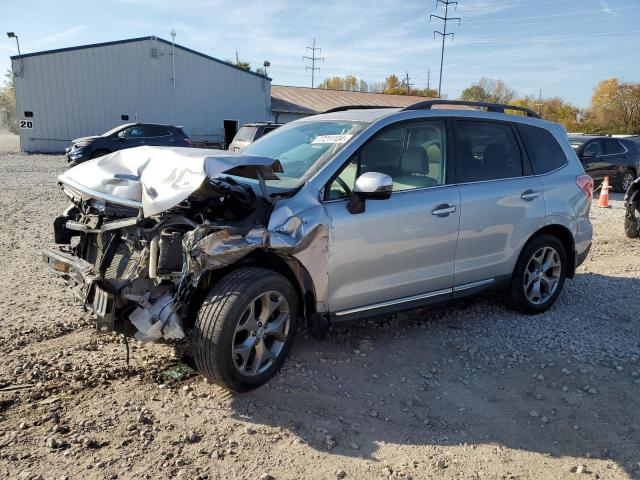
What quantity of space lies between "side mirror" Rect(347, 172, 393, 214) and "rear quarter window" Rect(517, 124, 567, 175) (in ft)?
6.78

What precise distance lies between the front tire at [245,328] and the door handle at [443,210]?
1.36 metres

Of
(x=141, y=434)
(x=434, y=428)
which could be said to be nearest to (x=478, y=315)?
(x=434, y=428)

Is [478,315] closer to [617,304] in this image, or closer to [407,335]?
[407,335]

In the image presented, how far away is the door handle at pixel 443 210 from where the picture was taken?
4152 millimetres

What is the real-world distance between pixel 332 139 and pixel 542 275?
2.56 metres

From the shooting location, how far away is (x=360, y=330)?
4617 mm

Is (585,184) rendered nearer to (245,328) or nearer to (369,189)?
(369,189)

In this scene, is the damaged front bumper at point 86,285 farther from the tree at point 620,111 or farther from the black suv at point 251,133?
the tree at point 620,111

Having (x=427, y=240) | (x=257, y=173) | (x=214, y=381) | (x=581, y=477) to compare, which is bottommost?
(x=581, y=477)

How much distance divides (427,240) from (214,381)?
1931 mm

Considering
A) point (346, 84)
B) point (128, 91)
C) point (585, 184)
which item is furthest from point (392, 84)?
point (585, 184)

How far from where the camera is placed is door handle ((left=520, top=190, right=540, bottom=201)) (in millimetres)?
4762

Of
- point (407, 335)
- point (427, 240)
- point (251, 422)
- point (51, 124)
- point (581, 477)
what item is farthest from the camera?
point (51, 124)

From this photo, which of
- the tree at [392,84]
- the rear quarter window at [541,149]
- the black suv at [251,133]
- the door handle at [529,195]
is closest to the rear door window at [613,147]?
the black suv at [251,133]
